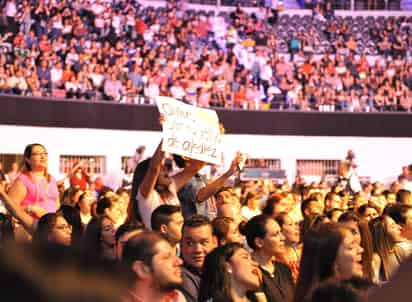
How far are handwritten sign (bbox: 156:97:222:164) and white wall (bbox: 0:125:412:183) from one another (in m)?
15.9

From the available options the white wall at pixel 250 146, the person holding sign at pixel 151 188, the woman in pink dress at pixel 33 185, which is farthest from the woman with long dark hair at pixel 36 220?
the white wall at pixel 250 146

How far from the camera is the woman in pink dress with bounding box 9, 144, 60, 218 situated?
8.70 meters

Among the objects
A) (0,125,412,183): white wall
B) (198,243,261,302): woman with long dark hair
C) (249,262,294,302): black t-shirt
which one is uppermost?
(198,243,261,302): woman with long dark hair

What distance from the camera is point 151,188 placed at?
306 inches

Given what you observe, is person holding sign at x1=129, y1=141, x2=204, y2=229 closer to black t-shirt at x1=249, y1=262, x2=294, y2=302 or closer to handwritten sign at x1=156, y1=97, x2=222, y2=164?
handwritten sign at x1=156, y1=97, x2=222, y2=164

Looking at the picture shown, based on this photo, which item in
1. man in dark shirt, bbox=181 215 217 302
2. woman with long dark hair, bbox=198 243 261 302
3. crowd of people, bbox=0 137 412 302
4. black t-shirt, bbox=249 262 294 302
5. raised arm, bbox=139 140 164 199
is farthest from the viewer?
raised arm, bbox=139 140 164 199

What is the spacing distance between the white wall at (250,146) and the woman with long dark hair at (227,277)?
20627mm

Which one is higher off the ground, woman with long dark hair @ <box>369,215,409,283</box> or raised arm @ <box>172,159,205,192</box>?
raised arm @ <box>172,159,205,192</box>

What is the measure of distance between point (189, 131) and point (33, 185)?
1776 mm

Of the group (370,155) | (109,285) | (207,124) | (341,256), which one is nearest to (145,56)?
(370,155)

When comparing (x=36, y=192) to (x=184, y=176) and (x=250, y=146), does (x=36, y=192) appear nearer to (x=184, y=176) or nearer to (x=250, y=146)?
(x=184, y=176)

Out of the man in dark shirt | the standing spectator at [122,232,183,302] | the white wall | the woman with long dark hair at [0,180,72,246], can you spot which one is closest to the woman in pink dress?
the woman with long dark hair at [0,180,72,246]

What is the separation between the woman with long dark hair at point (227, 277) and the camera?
5.48 meters

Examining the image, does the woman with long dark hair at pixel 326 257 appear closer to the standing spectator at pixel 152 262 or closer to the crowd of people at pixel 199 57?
the standing spectator at pixel 152 262
